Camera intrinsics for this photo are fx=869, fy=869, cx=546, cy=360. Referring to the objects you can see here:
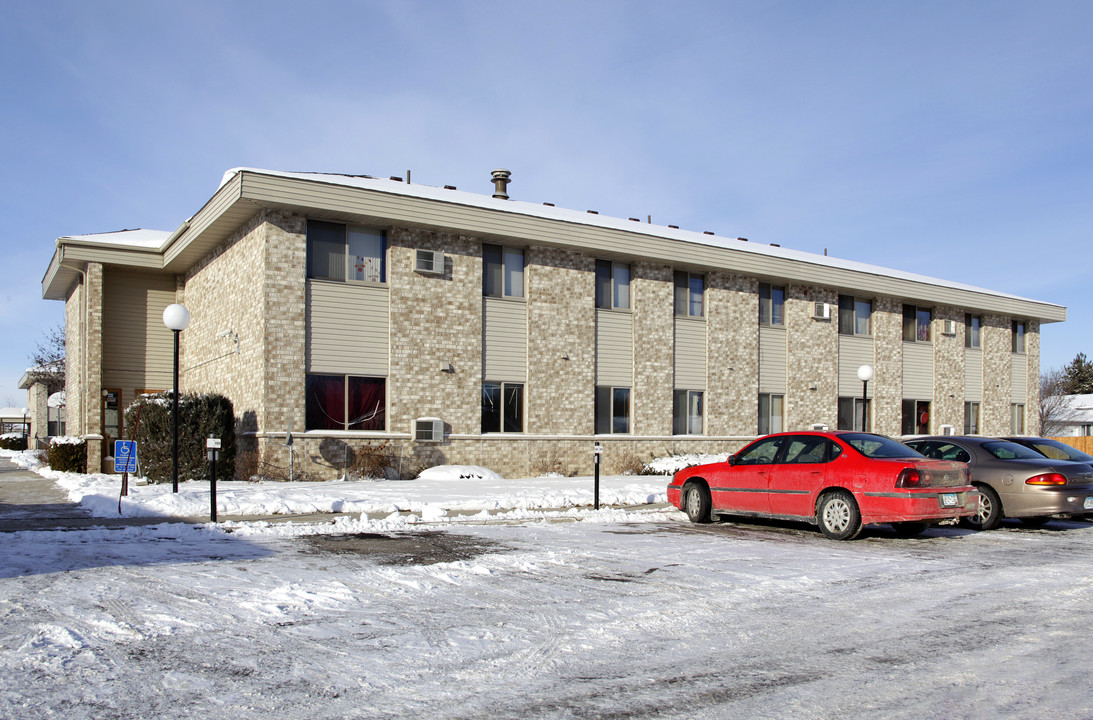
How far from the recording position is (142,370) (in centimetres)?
2503

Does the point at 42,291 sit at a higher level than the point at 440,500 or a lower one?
higher

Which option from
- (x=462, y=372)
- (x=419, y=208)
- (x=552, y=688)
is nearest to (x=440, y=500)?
(x=462, y=372)

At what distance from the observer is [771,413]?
27.9 metres

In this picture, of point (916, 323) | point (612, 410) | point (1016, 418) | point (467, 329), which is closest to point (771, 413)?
point (612, 410)

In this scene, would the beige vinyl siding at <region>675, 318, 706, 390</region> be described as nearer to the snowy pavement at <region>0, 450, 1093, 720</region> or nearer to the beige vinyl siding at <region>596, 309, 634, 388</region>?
the beige vinyl siding at <region>596, 309, 634, 388</region>

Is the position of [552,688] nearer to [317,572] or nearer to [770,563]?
[317,572]

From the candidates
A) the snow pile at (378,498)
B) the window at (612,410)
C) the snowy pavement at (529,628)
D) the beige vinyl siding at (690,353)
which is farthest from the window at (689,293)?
the snowy pavement at (529,628)

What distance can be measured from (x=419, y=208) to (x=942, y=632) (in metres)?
16.2

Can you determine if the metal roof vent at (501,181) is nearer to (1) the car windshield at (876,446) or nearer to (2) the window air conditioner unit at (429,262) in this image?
(2) the window air conditioner unit at (429,262)

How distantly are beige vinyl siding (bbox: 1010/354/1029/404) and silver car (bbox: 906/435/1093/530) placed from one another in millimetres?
24536

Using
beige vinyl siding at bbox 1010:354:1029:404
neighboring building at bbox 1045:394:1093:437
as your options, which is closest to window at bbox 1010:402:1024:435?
beige vinyl siding at bbox 1010:354:1029:404

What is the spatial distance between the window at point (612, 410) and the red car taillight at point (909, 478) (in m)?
13.2

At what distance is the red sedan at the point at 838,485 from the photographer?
10977 mm

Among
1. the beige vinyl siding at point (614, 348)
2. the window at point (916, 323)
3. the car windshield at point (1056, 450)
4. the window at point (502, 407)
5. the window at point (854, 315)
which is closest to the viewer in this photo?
the car windshield at point (1056, 450)
